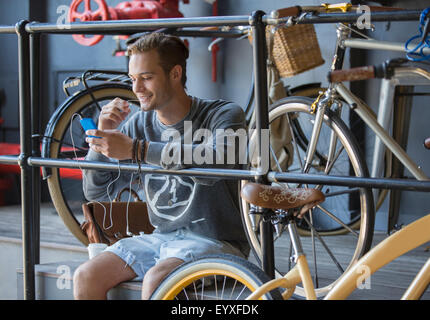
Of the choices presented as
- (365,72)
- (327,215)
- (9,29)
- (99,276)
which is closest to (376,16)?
(365,72)

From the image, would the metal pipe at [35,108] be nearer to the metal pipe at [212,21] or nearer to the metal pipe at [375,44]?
the metal pipe at [212,21]

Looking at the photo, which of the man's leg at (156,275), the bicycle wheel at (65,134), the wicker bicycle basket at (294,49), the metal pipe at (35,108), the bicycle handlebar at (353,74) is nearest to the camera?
the bicycle handlebar at (353,74)

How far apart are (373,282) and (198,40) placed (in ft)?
7.83

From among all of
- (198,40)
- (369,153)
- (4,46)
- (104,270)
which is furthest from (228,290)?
(4,46)

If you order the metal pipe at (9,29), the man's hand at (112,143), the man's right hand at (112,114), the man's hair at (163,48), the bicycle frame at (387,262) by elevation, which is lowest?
the bicycle frame at (387,262)

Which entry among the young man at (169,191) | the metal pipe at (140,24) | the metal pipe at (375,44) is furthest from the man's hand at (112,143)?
the metal pipe at (375,44)

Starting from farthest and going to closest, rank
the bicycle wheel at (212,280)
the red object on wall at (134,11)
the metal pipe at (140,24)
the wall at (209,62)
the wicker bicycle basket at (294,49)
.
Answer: the red object on wall at (134,11) → the wall at (209,62) → the wicker bicycle basket at (294,49) → the metal pipe at (140,24) → the bicycle wheel at (212,280)

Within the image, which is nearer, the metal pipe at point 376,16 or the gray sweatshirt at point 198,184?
the metal pipe at point 376,16

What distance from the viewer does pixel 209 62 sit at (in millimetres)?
3998

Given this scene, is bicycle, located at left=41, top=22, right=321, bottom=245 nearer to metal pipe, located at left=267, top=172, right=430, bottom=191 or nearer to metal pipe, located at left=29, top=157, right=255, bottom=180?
metal pipe, located at left=29, top=157, right=255, bottom=180

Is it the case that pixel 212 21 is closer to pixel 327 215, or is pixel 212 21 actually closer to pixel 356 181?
pixel 356 181

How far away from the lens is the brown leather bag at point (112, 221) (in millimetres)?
2162

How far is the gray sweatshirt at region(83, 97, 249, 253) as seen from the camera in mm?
1913

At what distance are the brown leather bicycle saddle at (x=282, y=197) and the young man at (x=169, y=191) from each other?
37 centimetres
